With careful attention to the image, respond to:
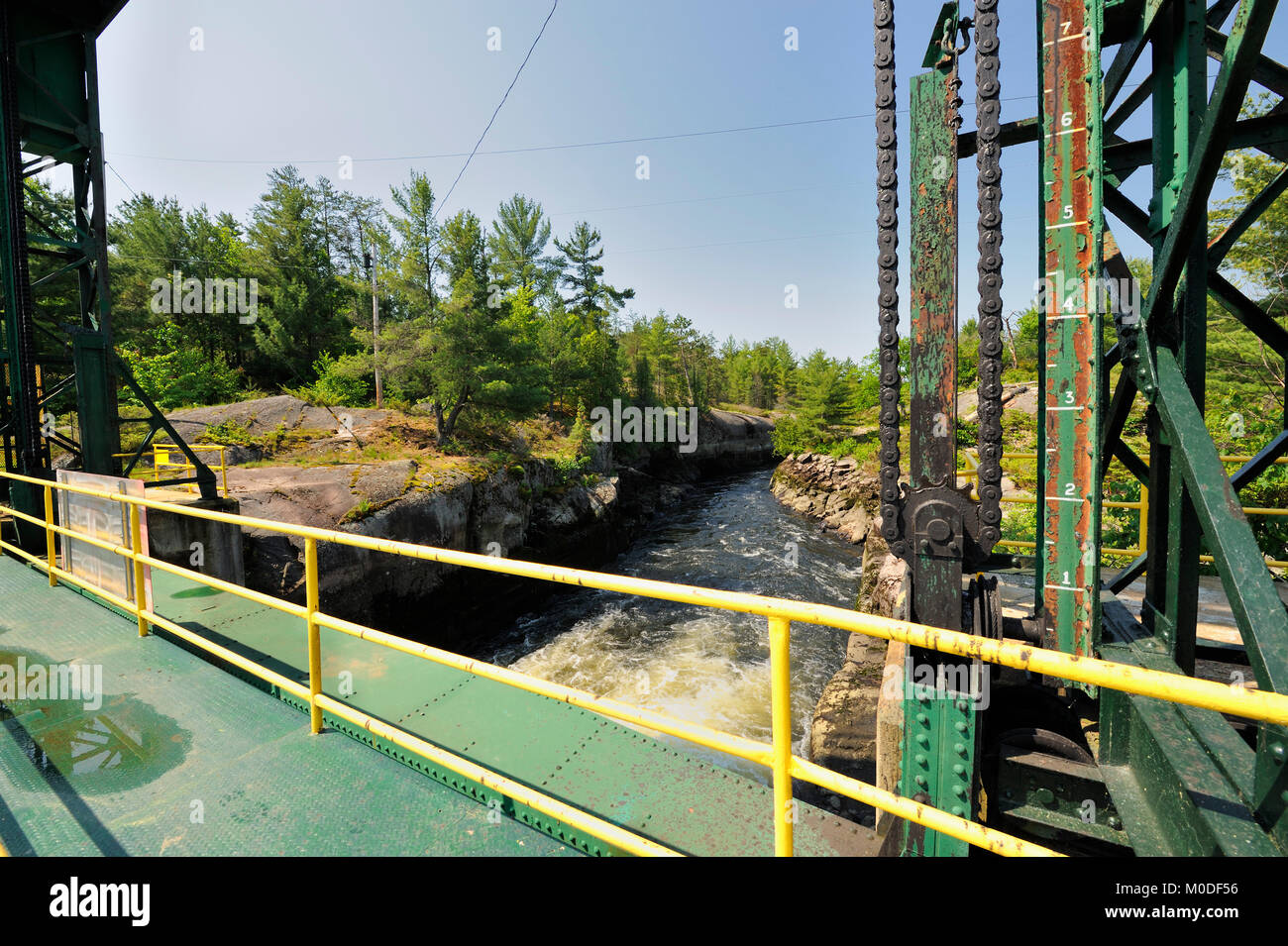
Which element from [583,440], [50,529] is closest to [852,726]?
[50,529]

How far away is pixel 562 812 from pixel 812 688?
34.0 ft

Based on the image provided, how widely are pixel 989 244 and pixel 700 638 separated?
12.5 metres

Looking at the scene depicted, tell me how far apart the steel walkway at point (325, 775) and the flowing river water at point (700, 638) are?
708 cm

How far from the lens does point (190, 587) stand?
602cm

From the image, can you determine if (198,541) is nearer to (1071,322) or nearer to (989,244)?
(989,244)

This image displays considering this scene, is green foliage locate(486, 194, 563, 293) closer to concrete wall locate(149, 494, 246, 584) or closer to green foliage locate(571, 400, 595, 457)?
green foliage locate(571, 400, 595, 457)

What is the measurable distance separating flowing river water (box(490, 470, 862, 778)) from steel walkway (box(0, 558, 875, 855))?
708 cm

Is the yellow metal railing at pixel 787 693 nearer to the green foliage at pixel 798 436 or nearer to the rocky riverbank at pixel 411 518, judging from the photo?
the rocky riverbank at pixel 411 518

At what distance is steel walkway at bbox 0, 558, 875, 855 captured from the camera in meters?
2.34

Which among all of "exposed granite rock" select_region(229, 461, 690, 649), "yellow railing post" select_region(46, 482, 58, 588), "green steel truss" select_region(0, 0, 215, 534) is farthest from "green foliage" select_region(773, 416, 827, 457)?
"yellow railing post" select_region(46, 482, 58, 588)

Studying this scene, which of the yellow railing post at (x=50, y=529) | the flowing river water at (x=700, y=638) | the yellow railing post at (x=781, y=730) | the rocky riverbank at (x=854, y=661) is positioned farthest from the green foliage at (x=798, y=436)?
the yellow railing post at (x=781, y=730)

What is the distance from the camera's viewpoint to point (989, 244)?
104 inches
